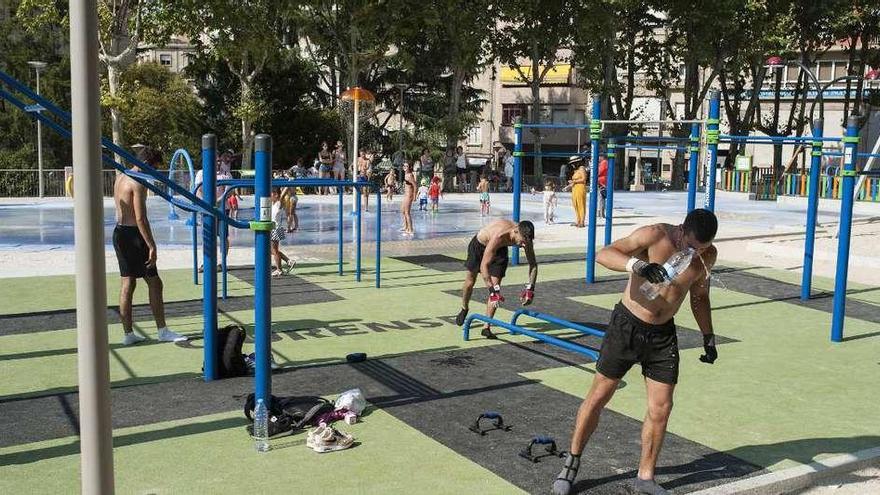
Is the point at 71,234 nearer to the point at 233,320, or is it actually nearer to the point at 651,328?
the point at 233,320

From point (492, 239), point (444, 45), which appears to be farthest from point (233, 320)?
point (444, 45)

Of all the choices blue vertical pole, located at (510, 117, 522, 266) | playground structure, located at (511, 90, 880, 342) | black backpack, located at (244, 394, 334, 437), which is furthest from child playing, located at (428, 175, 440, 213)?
black backpack, located at (244, 394, 334, 437)

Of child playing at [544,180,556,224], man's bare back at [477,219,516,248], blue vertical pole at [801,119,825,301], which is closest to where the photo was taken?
man's bare back at [477,219,516,248]

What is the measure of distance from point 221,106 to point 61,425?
1506 inches

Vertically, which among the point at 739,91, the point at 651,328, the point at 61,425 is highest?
the point at 739,91

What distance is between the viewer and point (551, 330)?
10.6m

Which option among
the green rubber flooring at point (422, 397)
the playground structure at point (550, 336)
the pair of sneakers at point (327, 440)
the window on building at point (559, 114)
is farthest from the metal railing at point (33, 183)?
the window on building at point (559, 114)

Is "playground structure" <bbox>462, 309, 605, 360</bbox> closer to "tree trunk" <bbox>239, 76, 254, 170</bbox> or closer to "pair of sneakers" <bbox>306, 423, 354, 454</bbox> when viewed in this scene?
"pair of sneakers" <bbox>306, 423, 354, 454</bbox>

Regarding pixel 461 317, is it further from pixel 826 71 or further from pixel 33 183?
pixel 826 71

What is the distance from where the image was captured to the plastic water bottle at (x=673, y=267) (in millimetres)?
5367

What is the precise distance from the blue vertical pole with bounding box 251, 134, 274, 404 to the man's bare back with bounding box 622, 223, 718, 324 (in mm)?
2640

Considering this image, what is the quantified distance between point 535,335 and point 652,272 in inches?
160

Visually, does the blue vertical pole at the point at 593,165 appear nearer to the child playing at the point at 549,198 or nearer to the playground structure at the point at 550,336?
the playground structure at the point at 550,336

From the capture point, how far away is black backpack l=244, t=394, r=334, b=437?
6.63 m
